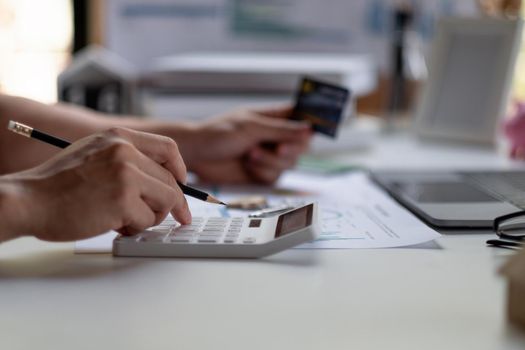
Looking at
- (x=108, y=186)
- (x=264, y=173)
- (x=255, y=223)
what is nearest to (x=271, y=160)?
(x=264, y=173)

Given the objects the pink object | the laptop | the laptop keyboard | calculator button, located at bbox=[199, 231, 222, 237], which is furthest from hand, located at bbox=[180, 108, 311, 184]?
the pink object

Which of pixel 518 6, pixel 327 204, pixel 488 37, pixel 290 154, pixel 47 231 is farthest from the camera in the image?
pixel 518 6

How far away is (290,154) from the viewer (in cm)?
117

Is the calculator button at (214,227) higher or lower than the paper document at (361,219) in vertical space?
higher

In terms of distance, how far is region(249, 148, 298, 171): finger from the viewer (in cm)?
116

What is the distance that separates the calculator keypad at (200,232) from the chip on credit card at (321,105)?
1.15 feet

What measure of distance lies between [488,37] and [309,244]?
0.97 metres

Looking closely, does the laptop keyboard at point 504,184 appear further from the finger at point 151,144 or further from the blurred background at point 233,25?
the blurred background at point 233,25

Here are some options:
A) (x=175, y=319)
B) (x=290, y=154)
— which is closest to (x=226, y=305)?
(x=175, y=319)

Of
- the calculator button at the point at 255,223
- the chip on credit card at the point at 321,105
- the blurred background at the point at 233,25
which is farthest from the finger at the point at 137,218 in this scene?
the blurred background at the point at 233,25

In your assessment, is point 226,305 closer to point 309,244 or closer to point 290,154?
point 309,244

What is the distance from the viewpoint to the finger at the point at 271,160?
1156mm

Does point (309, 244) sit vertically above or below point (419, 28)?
below

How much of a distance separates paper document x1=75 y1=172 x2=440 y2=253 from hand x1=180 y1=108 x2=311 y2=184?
0.05 metres
